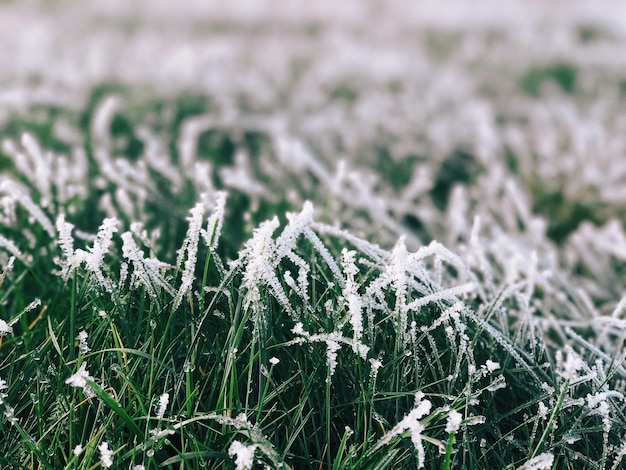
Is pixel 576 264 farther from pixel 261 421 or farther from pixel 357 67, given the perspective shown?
pixel 357 67

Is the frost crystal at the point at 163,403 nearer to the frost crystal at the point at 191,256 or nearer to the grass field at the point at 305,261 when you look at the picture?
the grass field at the point at 305,261

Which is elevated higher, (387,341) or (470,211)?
(387,341)

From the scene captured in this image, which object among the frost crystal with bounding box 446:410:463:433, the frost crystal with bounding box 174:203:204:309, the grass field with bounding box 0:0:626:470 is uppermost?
the frost crystal with bounding box 174:203:204:309

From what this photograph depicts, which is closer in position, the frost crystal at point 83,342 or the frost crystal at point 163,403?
the frost crystal at point 163,403

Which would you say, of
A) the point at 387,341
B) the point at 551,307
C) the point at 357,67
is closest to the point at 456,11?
the point at 357,67

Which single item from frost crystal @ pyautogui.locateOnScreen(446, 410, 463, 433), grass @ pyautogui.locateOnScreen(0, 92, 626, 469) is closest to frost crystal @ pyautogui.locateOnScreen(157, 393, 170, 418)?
grass @ pyautogui.locateOnScreen(0, 92, 626, 469)

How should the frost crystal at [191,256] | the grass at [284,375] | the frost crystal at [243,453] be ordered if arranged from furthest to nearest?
the frost crystal at [191,256] → the grass at [284,375] → the frost crystal at [243,453]

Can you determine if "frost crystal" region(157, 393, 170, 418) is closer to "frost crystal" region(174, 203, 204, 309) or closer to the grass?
the grass

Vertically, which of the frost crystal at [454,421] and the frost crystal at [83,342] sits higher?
the frost crystal at [454,421]

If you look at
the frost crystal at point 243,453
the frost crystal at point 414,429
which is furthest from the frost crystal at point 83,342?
the frost crystal at point 414,429
